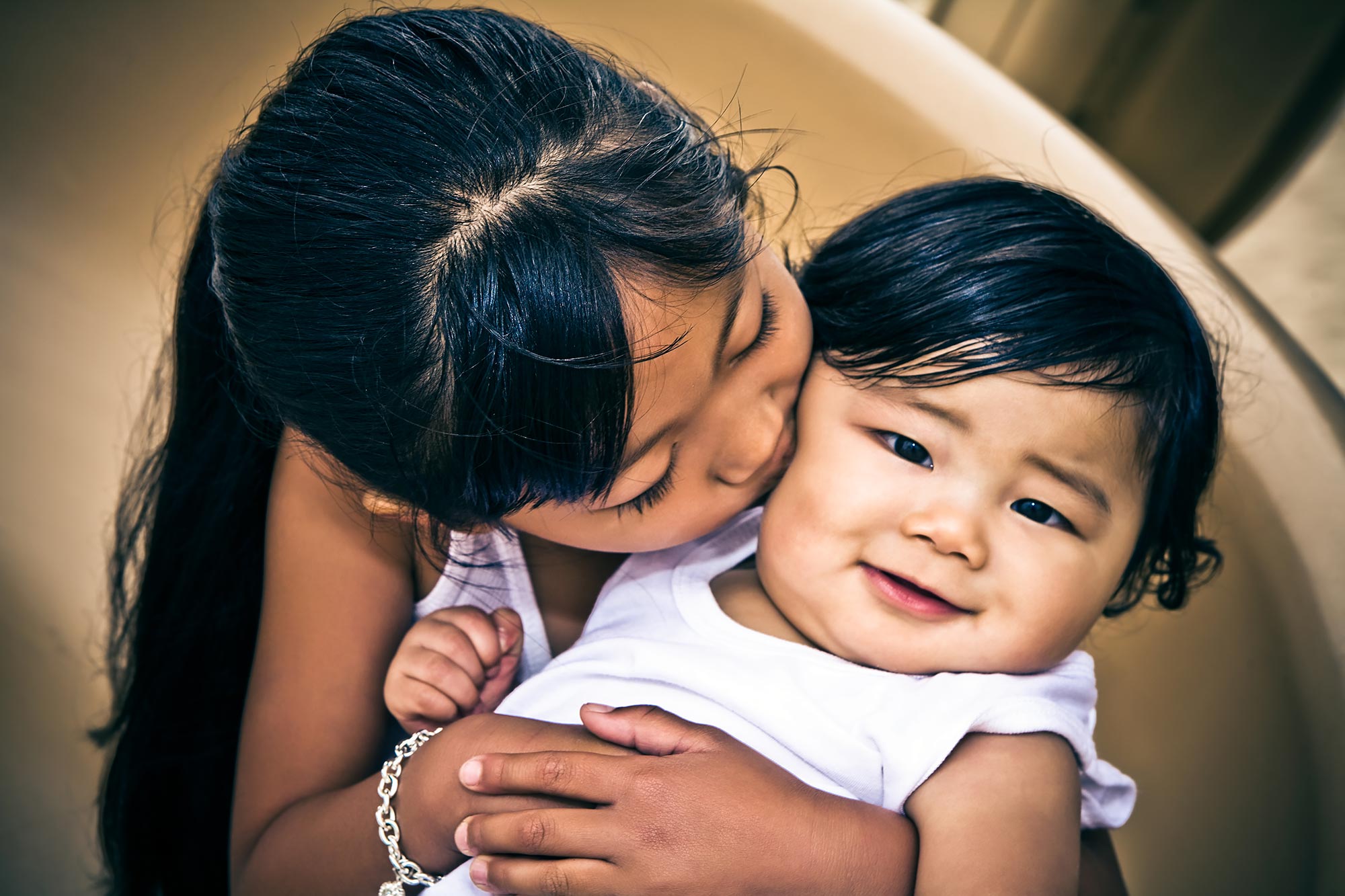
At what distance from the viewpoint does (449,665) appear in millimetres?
667

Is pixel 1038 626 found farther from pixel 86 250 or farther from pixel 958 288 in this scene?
pixel 86 250

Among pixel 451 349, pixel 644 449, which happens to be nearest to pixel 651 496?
pixel 644 449

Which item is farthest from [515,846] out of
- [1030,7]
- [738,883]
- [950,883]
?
[1030,7]

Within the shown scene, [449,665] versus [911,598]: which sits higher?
[911,598]

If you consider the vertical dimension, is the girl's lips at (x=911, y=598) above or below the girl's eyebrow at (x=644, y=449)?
below

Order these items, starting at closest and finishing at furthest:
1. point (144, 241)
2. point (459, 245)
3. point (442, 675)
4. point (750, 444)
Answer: point (459, 245), point (750, 444), point (442, 675), point (144, 241)

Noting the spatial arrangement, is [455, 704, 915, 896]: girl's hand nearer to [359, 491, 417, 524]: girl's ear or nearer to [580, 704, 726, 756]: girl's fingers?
[580, 704, 726, 756]: girl's fingers

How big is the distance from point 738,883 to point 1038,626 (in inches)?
9.5

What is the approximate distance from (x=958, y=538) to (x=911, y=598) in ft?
0.18

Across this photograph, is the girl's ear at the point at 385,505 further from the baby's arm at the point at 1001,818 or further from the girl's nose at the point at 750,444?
the baby's arm at the point at 1001,818

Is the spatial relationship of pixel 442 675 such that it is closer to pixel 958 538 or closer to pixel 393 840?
pixel 393 840

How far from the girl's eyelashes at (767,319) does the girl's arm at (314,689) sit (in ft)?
1.08

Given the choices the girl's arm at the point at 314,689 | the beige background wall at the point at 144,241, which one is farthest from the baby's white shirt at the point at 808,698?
the beige background wall at the point at 144,241

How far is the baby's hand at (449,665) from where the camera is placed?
660 millimetres
